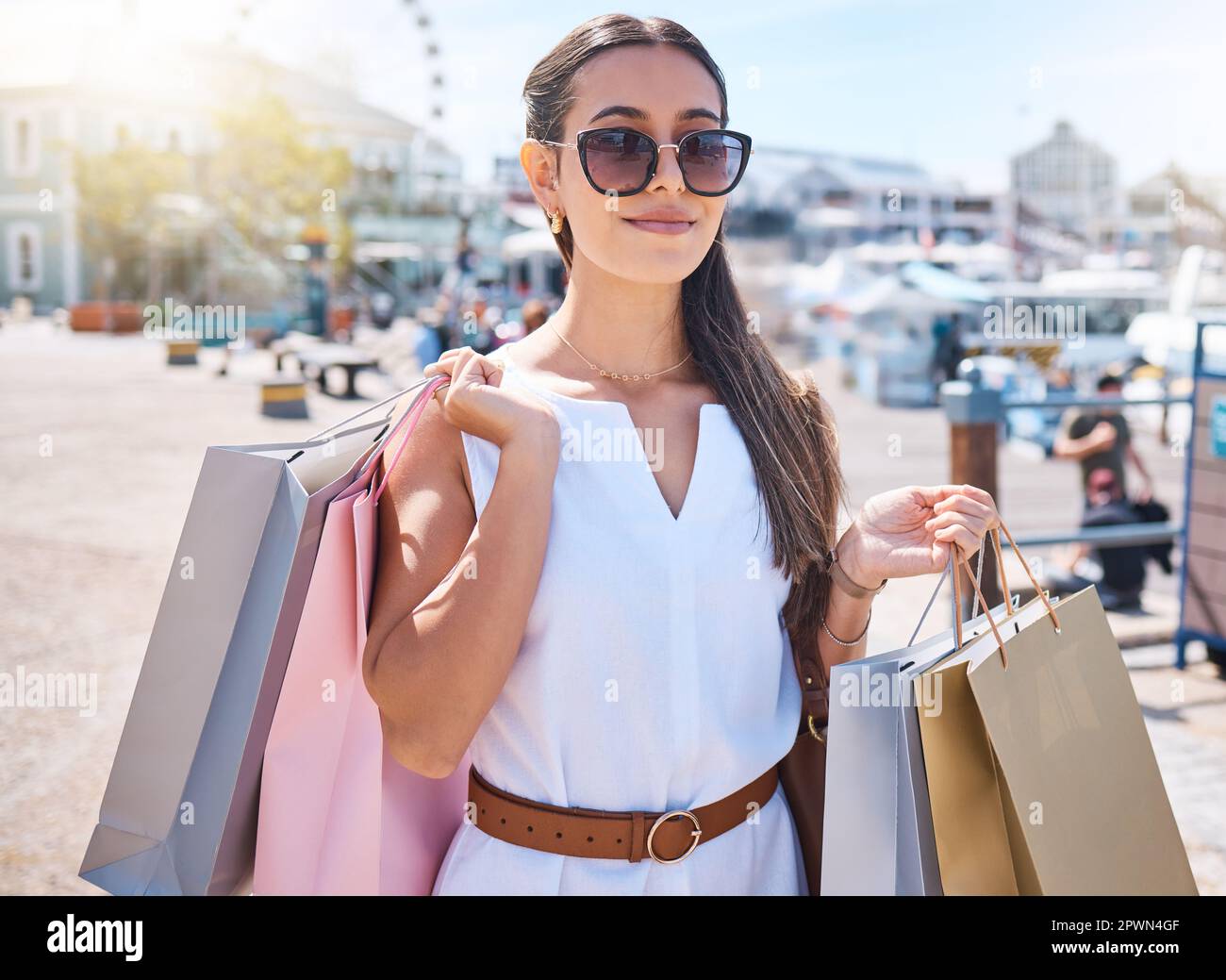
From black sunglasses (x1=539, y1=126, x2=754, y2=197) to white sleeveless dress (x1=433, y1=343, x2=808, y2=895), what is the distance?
30cm

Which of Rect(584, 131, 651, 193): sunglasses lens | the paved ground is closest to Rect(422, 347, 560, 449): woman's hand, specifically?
Rect(584, 131, 651, 193): sunglasses lens

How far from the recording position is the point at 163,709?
4.55 ft

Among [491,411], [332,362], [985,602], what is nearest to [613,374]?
[491,411]

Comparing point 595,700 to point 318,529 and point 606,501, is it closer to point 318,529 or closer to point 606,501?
point 606,501

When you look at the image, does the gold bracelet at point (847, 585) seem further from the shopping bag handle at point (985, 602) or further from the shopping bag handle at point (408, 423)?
the shopping bag handle at point (408, 423)

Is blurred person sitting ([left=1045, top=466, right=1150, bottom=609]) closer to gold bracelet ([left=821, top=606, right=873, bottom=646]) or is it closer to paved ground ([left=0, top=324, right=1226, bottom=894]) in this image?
paved ground ([left=0, top=324, right=1226, bottom=894])

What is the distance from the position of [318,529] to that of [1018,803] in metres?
0.88

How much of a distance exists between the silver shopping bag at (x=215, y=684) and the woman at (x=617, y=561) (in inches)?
4.9

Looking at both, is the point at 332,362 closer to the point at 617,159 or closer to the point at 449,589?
the point at 617,159

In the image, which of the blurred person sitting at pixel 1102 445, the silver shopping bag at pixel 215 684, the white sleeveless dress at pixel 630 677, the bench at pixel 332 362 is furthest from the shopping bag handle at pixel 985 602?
the bench at pixel 332 362

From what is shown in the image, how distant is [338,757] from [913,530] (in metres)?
0.79

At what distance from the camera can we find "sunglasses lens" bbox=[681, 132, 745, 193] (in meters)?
1.48

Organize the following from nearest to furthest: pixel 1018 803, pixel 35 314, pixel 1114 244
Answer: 1. pixel 1018 803
2. pixel 35 314
3. pixel 1114 244
